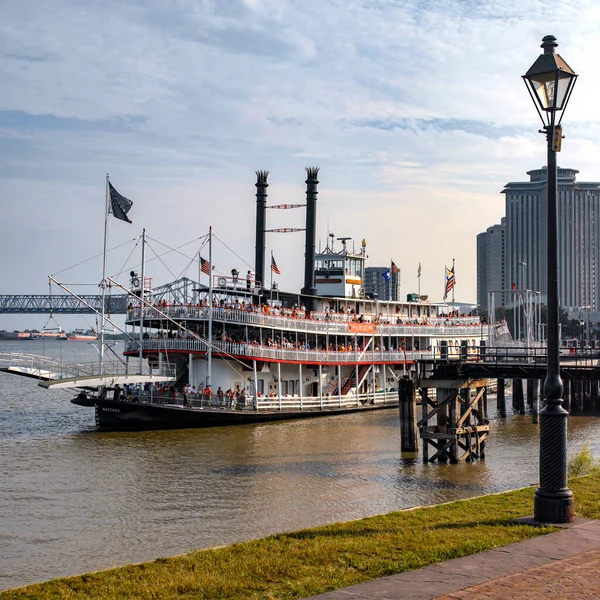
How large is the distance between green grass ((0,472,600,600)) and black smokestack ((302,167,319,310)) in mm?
39665

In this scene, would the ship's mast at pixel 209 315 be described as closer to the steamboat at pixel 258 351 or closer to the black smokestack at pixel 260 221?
the steamboat at pixel 258 351

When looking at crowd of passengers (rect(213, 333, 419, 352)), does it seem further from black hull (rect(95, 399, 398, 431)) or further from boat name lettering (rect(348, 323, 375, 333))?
black hull (rect(95, 399, 398, 431))

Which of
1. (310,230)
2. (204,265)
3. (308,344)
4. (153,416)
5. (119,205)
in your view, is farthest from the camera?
(310,230)

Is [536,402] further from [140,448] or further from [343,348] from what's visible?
[140,448]

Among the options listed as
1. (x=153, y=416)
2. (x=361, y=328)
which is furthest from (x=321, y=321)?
(x=153, y=416)

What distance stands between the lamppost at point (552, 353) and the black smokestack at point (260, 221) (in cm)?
4326

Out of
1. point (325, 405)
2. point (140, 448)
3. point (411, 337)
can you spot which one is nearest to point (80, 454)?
point (140, 448)

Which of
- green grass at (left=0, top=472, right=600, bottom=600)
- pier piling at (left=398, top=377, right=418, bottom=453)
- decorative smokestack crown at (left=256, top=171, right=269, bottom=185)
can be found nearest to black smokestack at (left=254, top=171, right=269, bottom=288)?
decorative smokestack crown at (left=256, top=171, right=269, bottom=185)

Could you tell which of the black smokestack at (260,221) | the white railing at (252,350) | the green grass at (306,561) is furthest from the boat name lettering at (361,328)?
the green grass at (306,561)

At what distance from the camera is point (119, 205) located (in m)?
39.8

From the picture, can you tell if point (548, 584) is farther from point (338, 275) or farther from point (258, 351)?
point (338, 275)

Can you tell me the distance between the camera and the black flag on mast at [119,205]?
39.6m

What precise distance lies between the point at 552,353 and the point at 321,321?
35.9m

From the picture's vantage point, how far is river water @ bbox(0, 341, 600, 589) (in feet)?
62.5
